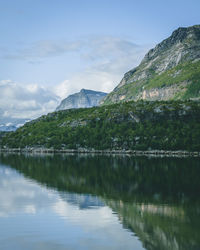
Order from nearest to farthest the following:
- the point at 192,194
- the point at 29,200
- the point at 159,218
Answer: the point at 159,218
the point at 29,200
the point at 192,194

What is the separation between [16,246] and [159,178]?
63.3 m

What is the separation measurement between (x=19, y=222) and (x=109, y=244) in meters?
14.4

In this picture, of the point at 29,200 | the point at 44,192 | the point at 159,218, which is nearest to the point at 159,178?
the point at 44,192

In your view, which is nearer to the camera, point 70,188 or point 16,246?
point 16,246

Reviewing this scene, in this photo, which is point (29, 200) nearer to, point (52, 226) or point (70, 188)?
point (70, 188)

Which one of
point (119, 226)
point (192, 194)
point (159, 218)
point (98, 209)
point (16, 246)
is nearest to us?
point (16, 246)

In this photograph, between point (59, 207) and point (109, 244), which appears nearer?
point (109, 244)

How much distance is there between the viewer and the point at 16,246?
118 feet

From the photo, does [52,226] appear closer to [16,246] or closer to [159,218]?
[16,246]

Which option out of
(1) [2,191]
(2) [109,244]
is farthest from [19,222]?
(1) [2,191]

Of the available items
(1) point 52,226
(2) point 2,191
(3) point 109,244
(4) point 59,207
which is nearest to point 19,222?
(1) point 52,226

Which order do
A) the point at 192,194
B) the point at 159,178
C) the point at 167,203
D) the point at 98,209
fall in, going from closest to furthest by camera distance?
the point at 98,209
the point at 167,203
the point at 192,194
the point at 159,178

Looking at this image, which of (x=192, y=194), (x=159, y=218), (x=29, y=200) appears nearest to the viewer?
(x=159, y=218)

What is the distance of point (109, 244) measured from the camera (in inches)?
1441
